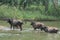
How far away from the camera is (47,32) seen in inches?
814

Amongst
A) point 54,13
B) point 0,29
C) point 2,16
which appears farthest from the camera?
point 54,13

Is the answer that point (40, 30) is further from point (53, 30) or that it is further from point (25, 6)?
point (25, 6)

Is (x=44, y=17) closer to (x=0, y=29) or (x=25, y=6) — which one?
(x=25, y=6)

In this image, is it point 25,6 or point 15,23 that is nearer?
point 15,23

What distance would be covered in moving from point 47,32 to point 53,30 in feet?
1.67

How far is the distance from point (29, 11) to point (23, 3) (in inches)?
73.1

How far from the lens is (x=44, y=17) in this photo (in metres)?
30.8

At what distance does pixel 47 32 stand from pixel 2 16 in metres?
10.1

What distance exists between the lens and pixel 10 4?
30875 mm

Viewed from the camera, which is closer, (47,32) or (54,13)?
(47,32)

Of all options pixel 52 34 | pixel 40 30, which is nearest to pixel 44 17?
pixel 40 30

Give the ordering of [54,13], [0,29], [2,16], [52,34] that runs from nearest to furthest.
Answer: [52,34]
[0,29]
[2,16]
[54,13]

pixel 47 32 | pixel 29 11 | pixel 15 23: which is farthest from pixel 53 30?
pixel 29 11

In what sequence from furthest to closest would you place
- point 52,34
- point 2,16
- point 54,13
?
point 54,13, point 2,16, point 52,34
